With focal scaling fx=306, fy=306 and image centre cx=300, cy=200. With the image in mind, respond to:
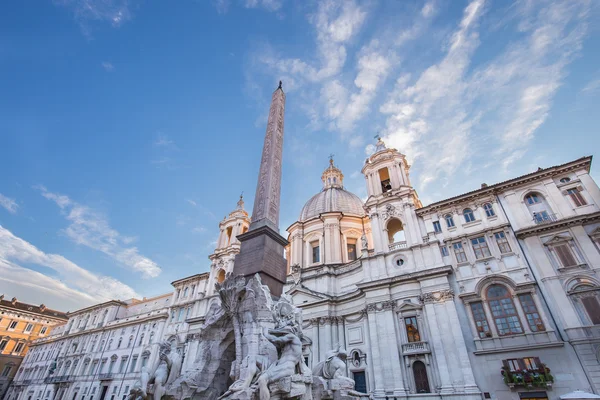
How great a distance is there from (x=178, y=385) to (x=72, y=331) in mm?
57520

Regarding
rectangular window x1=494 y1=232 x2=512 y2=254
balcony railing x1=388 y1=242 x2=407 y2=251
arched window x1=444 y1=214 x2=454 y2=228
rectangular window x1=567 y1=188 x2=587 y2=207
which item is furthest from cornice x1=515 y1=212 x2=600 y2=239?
balcony railing x1=388 y1=242 x2=407 y2=251

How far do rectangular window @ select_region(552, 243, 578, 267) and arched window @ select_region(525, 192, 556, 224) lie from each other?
1.99 metres

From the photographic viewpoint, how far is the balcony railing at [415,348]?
21.6 m

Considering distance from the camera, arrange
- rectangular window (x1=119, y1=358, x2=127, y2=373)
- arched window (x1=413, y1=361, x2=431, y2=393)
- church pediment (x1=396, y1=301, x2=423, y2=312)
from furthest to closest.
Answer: rectangular window (x1=119, y1=358, x2=127, y2=373) → church pediment (x1=396, y1=301, x2=423, y2=312) → arched window (x1=413, y1=361, x2=431, y2=393)

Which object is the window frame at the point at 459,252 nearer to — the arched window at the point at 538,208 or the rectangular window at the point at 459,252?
the rectangular window at the point at 459,252

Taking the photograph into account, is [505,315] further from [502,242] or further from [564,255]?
[564,255]

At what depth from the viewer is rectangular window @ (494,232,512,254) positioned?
21973mm

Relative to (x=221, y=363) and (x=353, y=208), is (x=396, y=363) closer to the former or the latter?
(x=221, y=363)

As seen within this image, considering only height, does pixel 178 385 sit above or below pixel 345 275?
below

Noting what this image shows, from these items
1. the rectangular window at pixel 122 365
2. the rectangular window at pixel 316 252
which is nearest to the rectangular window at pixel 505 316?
the rectangular window at pixel 316 252

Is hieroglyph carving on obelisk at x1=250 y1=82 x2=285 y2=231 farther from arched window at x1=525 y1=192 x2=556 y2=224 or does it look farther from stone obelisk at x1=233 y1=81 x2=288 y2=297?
arched window at x1=525 y1=192 x2=556 y2=224

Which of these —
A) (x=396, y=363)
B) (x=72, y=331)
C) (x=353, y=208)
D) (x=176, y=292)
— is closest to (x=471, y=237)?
(x=396, y=363)

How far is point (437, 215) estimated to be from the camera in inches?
1032

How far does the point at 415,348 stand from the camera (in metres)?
22.0
